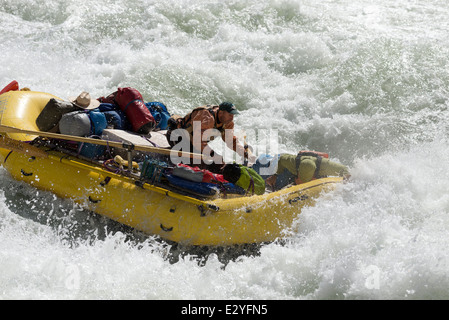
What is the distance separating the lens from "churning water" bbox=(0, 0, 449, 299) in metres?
3.99

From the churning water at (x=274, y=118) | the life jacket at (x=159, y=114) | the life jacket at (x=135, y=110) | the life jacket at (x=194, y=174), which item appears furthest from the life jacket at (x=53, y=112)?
the life jacket at (x=194, y=174)

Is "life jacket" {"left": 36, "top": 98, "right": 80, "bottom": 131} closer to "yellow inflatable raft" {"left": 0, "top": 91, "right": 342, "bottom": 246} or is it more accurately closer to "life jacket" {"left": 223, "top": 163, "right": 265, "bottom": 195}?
"yellow inflatable raft" {"left": 0, "top": 91, "right": 342, "bottom": 246}

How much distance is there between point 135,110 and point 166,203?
1.21 metres

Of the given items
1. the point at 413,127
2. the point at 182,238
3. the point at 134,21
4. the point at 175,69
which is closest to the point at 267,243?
the point at 182,238

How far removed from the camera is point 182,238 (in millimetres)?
4566

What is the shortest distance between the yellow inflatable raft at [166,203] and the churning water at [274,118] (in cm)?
13

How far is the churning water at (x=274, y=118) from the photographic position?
3990 mm

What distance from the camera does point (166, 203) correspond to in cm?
463

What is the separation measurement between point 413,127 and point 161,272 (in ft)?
15.9

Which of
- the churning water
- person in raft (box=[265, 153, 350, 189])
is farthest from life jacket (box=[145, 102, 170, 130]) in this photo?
person in raft (box=[265, 153, 350, 189])

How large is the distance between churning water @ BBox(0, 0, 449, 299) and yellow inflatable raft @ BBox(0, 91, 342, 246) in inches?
5.2

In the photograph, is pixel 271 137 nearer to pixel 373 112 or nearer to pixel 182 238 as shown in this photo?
pixel 373 112

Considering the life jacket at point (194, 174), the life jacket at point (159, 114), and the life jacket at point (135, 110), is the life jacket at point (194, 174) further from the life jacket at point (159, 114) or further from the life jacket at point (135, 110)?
the life jacket at point (159, 114)

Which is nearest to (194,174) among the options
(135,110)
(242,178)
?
(242,178)
